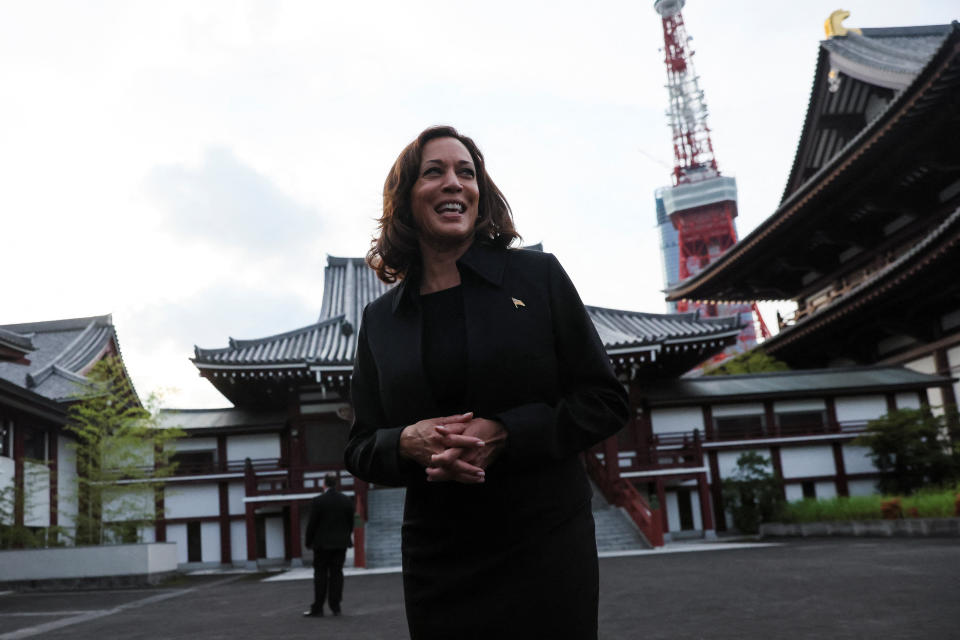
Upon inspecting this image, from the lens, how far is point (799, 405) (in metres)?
22.8

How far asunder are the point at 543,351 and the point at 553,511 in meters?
0.36

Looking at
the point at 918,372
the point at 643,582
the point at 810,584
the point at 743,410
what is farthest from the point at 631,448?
the point at 810,584

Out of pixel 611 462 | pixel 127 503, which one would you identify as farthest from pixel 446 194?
pixel 127 503

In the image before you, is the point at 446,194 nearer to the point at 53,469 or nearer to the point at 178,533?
the point at 178,533

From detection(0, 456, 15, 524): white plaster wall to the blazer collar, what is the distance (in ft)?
68.7

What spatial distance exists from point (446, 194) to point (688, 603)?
7.13 metres

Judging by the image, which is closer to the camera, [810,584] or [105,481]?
[810,584]

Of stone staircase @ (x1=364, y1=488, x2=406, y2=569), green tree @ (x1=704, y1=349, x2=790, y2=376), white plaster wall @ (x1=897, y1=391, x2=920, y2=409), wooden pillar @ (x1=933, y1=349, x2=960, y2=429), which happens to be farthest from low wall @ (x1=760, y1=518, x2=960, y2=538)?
stone staircase @ (x1=364, y1=488, x2=406, y2=569)

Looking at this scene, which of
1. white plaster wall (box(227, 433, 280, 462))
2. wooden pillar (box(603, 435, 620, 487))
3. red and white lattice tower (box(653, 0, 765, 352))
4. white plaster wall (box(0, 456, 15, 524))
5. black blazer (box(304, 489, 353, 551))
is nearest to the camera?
black blazer (box(304, 489, 353, 551))

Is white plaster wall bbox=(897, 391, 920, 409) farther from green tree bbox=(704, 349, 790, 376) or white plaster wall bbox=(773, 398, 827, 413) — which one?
green tree bbox=(704, 349, 790, 376)

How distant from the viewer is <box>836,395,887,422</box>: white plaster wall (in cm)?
2259

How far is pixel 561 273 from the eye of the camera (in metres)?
1.98

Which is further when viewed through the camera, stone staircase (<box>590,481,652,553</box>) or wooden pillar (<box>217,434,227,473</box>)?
wooden pillar (<box>217,434,227,473</box>)

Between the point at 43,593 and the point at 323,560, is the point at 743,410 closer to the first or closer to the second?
the point at 323,560
